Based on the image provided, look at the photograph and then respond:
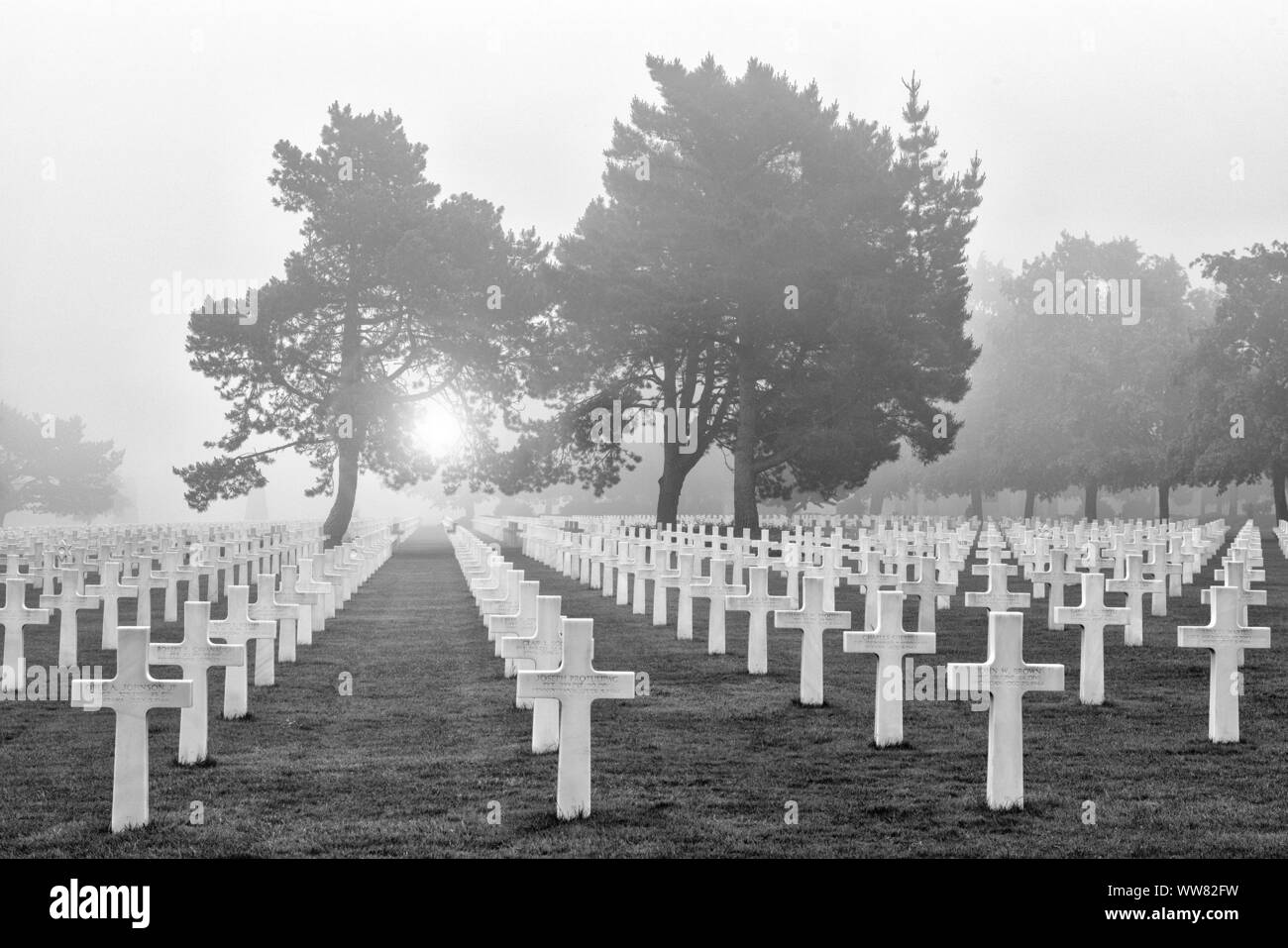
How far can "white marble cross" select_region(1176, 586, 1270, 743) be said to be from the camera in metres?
9.14

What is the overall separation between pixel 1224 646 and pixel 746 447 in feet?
121

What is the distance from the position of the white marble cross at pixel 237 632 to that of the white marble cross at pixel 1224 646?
20.5 ft

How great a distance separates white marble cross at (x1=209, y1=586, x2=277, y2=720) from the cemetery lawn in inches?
Answer: 7.3

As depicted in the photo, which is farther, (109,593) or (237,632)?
Answer: (109,593)

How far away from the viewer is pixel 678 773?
8188 millimetres

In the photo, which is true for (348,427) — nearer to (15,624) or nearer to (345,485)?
(345,485)

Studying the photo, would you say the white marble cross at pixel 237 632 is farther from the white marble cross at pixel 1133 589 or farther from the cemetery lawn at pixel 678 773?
the white marble cross at pixel 1133 589

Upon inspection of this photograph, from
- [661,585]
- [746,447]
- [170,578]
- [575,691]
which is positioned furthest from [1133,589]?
[746,447]

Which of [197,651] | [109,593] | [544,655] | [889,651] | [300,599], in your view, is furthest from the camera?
[300,599]

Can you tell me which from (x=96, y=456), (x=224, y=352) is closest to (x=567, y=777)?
(x=224, y=352)

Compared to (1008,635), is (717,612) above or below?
below

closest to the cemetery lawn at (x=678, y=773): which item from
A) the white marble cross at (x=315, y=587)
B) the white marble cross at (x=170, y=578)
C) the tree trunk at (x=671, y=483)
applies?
the white marble cross at (x=315, y=587)
